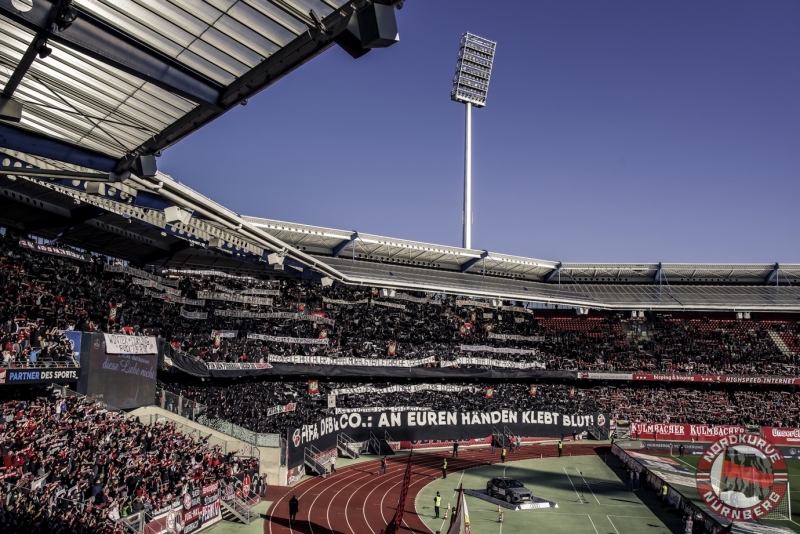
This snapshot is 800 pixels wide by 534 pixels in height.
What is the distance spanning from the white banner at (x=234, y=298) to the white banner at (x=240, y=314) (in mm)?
1001

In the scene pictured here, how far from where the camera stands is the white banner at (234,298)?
42494 millimetres

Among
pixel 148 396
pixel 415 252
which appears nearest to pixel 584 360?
pixel 415 252

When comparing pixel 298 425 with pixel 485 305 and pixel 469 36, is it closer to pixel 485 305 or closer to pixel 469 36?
pixel 485 305

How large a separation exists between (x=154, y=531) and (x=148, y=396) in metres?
10.6

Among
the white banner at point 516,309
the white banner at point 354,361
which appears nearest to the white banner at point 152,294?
the white banner at point 354,361

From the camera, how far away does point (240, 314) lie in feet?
143

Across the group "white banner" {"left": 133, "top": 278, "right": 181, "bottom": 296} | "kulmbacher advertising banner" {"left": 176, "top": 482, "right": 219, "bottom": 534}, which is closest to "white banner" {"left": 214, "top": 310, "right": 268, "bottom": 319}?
"white banner" {"left": 133, "top": 278, "right": 181, "bottom": 296}

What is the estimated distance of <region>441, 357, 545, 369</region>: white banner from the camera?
5053cm

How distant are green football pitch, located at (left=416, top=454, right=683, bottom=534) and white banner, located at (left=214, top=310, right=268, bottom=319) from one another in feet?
57.3

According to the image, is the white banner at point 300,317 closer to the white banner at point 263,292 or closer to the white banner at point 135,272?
the white banner at point 263,292

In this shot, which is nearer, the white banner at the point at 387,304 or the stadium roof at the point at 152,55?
the stadium roof at the point at 152,55

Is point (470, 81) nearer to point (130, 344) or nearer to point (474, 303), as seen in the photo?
point (474, 303)

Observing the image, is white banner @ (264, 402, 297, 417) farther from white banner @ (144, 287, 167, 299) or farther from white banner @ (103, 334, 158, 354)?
white banner @ (144, 287, 167, 299)

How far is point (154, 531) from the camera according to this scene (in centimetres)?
1977
